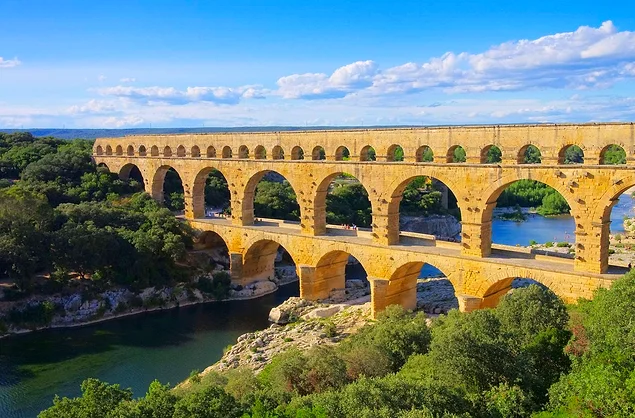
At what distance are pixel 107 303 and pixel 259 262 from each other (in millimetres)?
6772

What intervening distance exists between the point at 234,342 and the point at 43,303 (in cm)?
756

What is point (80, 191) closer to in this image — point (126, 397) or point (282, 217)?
point (282, 217)

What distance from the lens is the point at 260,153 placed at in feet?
86.7

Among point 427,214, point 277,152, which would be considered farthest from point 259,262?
point 427,214

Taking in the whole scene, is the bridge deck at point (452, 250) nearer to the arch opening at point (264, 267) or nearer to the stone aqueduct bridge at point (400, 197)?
the stone aqueduct bridge at point (400, 197)

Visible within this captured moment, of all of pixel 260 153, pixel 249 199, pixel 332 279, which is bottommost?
pixel 332 279

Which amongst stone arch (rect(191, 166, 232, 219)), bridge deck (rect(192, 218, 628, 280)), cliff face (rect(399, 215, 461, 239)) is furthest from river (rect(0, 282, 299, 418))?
cliff face (rect(399, 215, 461, 239))

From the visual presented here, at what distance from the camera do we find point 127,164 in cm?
3569

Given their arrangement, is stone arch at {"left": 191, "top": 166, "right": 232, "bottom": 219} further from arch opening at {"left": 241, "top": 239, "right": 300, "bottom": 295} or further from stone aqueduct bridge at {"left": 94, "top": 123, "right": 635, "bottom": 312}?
arch opening at {"left": 241, "top": 239, "right": 300, "bottom": 295}

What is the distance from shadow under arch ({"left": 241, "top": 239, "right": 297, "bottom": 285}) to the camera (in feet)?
87.6

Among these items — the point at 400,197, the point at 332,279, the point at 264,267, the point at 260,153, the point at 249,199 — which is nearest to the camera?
the point at 400,197

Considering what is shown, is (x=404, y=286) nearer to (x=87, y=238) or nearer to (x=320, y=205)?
(x=320, y=205)

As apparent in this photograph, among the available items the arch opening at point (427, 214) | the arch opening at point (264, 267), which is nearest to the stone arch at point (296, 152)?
the arch opening at point (264, 267)

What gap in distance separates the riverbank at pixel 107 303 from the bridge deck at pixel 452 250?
3.36 metres
